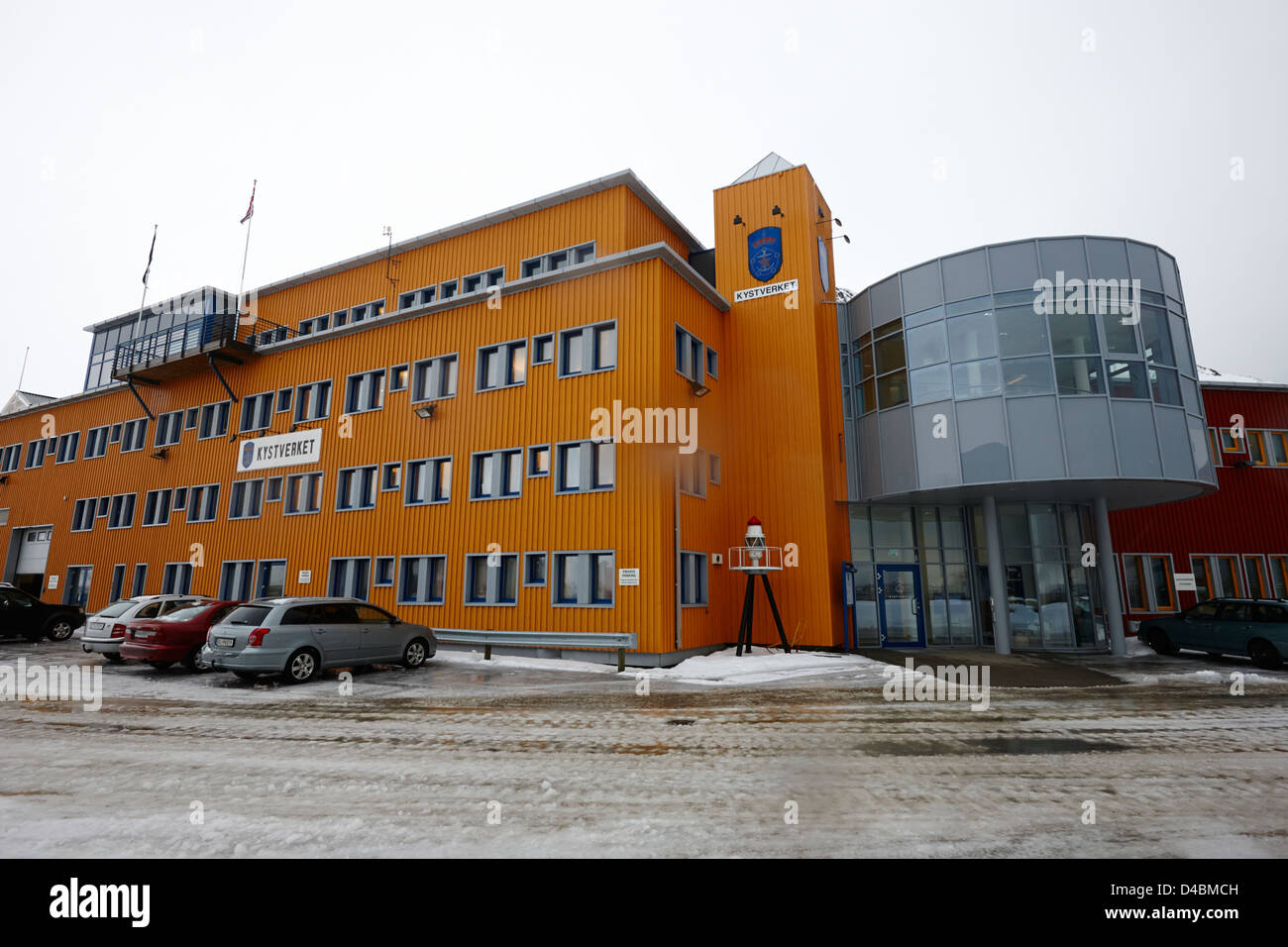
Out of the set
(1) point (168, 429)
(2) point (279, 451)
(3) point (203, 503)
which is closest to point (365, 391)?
(2) point (279, 451)

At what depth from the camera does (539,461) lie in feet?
60.8

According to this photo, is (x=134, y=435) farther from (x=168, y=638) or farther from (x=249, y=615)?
(x=249, y=615)

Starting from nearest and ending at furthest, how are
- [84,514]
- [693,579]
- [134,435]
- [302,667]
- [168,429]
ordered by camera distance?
[302,667] → [693,579] → [168,429] → [134,435] → [84,514]

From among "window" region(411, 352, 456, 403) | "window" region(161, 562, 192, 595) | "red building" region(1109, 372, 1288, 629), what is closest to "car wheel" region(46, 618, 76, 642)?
"window" region(161, 562, 192, 595)

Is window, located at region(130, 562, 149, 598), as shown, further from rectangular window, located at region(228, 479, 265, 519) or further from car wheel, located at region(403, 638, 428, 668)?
car wheel, located at region(403, 638, 428, 668)

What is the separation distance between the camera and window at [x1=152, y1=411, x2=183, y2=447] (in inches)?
1095

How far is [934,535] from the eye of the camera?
66.5 ft

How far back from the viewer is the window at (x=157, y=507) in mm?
27125

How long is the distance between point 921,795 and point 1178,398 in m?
17.5

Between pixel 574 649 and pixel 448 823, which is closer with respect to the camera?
pixel 448 823

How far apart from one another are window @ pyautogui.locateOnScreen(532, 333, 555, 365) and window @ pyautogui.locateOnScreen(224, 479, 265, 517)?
13033mm

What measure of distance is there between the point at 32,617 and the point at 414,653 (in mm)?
13881
